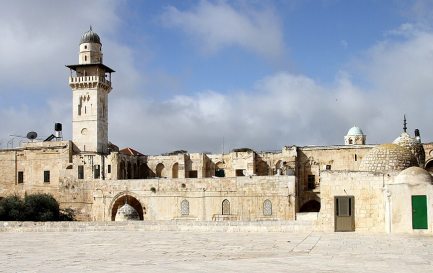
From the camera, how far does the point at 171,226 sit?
20.6 metres

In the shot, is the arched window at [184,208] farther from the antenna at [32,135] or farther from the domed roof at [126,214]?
the antenna at [32,135]

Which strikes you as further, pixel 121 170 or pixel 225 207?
pixel 121 170

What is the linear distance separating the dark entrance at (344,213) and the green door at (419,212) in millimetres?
1934

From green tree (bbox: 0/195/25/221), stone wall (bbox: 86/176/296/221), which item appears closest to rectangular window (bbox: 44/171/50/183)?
green tree (bbox: 0/195/25/221)

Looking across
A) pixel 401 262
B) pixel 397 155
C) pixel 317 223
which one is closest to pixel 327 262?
pixel 401 262

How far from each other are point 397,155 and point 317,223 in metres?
5.57

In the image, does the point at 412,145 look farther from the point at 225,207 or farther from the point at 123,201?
the point at 123,201

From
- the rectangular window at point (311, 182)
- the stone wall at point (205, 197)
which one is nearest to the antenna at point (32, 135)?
the stone wall at point (205, 197)

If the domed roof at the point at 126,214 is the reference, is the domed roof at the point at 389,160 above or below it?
above

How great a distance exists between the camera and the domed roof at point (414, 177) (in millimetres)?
17234

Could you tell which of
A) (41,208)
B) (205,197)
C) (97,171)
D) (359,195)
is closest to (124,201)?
(97,171)

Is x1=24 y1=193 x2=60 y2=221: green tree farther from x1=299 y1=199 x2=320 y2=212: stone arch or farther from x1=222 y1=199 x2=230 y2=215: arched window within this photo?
x1=299 y1=199 x2=320 y2=212: stone arch

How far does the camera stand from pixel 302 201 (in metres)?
43.9

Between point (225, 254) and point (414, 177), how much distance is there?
25.4 feet
